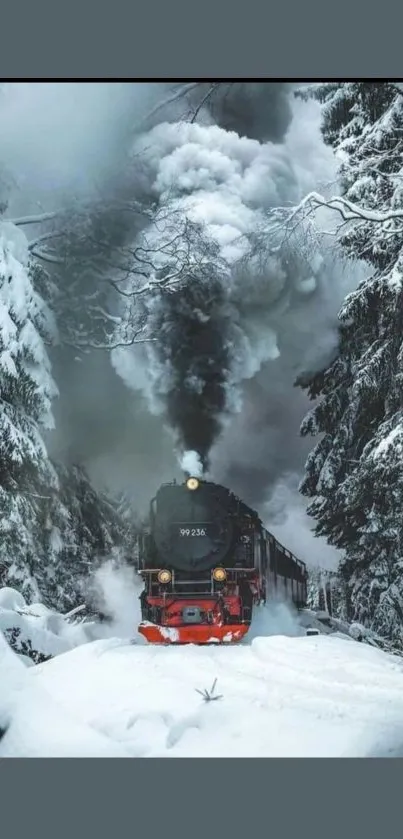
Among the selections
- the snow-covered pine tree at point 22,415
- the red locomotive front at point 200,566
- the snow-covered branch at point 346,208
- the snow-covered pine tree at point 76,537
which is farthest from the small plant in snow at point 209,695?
the snow-covered branch at point 346,208

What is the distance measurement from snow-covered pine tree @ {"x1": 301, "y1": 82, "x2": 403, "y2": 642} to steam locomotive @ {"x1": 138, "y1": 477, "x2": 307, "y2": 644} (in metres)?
0.50

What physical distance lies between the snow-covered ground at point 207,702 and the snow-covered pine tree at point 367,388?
2.14ft

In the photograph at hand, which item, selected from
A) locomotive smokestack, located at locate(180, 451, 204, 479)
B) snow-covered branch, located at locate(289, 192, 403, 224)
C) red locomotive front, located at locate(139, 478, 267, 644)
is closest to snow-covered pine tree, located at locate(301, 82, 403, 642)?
snow-covered branch, located at locate(289, 192, 403, 224)

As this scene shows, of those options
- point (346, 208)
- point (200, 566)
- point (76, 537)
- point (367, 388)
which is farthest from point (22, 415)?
point (346, 208)

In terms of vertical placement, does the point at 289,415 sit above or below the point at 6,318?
below

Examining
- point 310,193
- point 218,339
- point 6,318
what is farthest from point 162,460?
→ point 310,193

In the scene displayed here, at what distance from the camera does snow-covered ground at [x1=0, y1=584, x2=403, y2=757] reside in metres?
6.54

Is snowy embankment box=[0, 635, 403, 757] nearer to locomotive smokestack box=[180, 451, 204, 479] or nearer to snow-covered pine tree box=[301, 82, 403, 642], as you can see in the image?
snow-covered pine tree box=[301, 82, 403, 642]

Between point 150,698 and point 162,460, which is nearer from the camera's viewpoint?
point 150,698

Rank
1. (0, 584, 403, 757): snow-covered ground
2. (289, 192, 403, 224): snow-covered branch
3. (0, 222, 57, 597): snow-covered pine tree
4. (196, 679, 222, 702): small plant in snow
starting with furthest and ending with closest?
(289, 192, 403, 224): snow-covered branch, (0, 222, 57, 597): snow-covered pine tree, (196, 679, 222, 702): small plant in snow, (0, 584, 403, 757): snow-covered ground

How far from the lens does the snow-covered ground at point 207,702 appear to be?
654cm

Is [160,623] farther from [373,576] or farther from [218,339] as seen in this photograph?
[218,339]

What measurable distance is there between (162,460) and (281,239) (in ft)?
6.56

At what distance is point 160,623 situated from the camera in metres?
7.12
